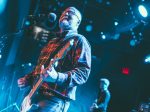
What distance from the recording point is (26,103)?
11.0ft


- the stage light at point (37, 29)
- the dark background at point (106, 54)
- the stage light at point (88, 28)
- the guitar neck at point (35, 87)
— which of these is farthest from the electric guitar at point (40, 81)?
the stage light at point (88, 28)

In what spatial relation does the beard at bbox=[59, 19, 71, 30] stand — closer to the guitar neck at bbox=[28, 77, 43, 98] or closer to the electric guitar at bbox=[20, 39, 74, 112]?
the electric guitar at bbox=[20, 39, 74, 112]

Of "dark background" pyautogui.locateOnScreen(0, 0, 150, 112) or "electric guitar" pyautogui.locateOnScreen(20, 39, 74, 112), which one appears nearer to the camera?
"electric guitar" pyautogui.locateOnScreen(20, 39, 74, 112)

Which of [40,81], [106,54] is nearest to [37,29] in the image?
[106,54]

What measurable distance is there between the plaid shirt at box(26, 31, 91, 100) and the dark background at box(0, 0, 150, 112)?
5.66 metres

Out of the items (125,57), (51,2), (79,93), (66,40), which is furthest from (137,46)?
(66,40)

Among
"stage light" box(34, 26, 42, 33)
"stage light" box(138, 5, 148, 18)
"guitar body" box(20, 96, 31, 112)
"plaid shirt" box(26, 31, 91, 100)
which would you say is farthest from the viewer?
"stage light" box(34, 26, 42, 33)

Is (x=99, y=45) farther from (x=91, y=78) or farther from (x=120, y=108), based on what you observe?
(x=120, y=108)

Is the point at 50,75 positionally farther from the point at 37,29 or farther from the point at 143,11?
the point at 37,29

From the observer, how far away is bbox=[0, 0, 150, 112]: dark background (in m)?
9.62

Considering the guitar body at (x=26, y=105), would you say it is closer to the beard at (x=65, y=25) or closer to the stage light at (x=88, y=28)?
the beard at (x=65, y=25)

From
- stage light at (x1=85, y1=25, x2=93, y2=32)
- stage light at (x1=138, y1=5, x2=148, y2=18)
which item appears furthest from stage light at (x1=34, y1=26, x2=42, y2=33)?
stage light at (x1=138, y1=5, x2=148, y2=18)

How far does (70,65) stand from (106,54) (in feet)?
33.1

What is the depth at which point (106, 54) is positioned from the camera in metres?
13.3
